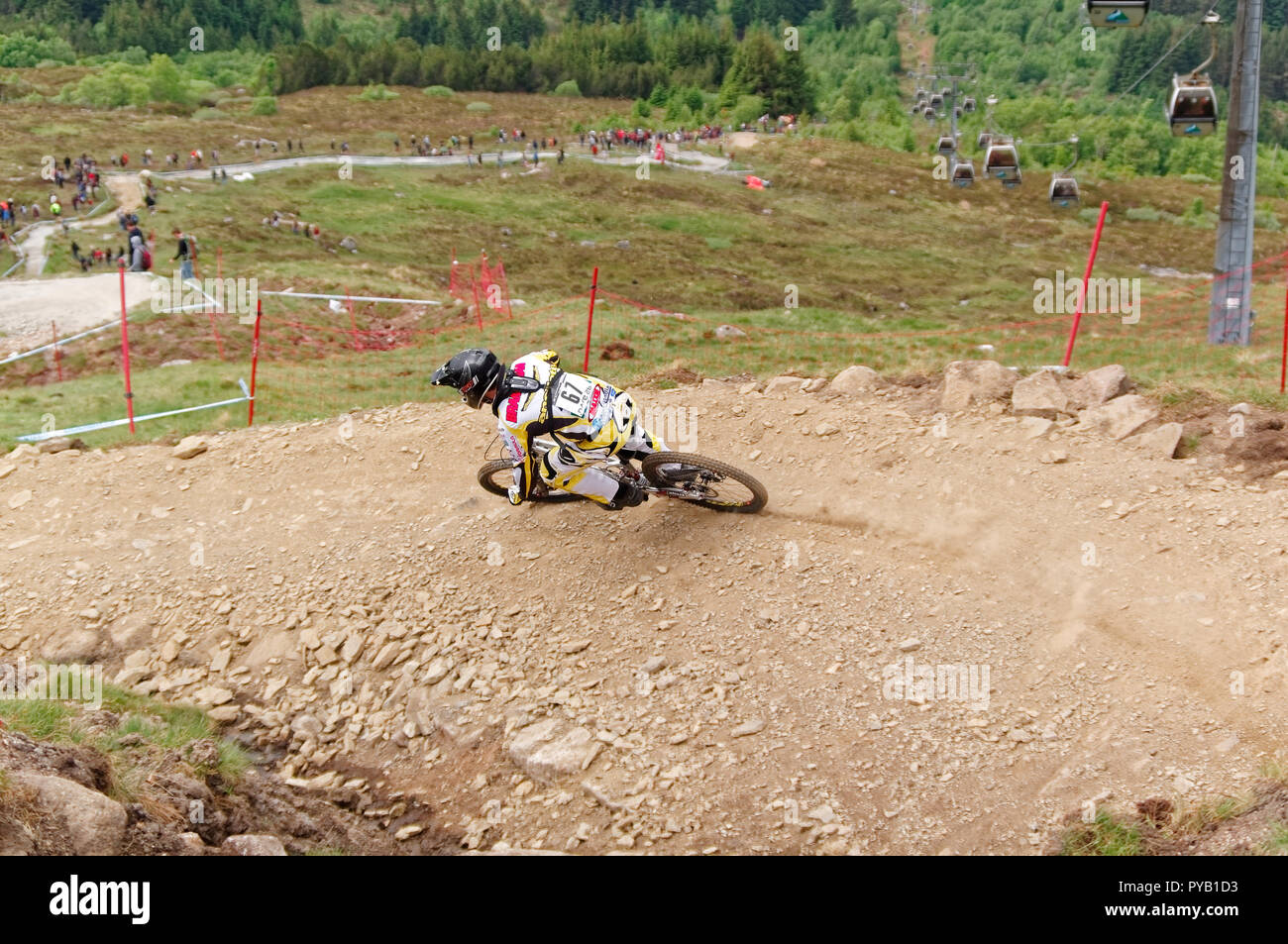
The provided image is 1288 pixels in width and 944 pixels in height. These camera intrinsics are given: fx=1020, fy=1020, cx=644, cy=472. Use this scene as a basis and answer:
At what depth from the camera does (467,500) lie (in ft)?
41.2

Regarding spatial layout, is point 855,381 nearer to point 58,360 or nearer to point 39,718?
point 39,718

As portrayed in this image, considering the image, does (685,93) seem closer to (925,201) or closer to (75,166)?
(925,201)

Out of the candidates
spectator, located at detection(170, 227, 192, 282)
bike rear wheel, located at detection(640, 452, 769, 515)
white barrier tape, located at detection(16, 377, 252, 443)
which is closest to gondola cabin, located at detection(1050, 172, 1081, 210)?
white barrier tape, located at detection(16, 377, 252, 443)

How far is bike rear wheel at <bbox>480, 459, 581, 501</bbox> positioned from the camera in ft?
38.1

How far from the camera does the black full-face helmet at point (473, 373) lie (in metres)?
9.65

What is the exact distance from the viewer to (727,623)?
32.6ft

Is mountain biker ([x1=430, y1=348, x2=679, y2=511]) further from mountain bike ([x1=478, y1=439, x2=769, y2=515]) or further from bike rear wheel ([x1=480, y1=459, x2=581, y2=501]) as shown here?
bike rear wheel ([x1=480, y1=459, x2=581, y2=501])

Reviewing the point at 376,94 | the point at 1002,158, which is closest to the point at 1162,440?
the point at 1002,158

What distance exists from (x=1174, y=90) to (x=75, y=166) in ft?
169

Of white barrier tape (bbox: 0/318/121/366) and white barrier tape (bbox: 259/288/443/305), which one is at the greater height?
white barrier tape (bbox: 259/288/443/305)

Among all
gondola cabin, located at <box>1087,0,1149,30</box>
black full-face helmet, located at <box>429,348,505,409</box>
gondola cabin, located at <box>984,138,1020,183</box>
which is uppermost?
gondola cabin, located at <box>1087,0,1149,30</box>

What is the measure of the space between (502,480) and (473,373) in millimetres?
→ 2721

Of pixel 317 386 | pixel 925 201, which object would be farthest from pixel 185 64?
pixel 317 386

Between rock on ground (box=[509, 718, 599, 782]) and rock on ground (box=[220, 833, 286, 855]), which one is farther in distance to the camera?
rock on ground (box=[509, 718, 599, 782])
